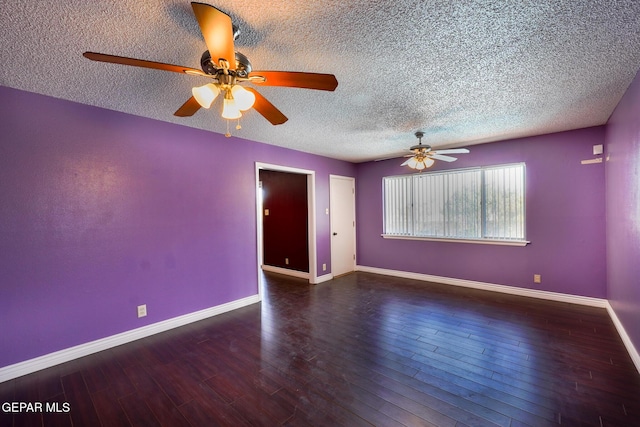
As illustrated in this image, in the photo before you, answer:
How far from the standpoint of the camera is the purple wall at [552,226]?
3.59 m

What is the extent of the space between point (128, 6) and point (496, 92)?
284 centimetres

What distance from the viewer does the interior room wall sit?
5.46 meters

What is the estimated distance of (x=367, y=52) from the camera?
6.07 ft

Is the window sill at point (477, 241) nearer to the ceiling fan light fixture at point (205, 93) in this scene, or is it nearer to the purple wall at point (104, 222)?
the purple wall at point (104, 222)

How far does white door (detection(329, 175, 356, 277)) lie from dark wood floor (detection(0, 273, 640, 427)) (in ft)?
6.96

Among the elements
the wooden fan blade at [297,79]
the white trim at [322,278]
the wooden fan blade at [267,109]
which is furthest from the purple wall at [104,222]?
the wooden fan blade at [297,79]

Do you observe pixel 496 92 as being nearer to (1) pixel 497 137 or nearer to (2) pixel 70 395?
(1) pixel 497 137

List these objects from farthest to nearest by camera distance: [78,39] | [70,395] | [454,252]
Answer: [454,252]
[70,395]
[78,39]

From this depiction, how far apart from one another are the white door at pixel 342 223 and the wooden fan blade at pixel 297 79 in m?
3.82

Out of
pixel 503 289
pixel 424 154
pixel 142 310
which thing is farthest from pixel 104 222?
pixel 503 289

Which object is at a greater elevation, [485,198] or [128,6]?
[128,6]

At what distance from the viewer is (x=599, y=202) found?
11.6 ft

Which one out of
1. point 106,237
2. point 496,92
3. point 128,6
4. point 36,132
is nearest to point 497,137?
point 496,92

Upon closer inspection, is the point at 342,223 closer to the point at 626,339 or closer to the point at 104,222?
the point at 104,222
